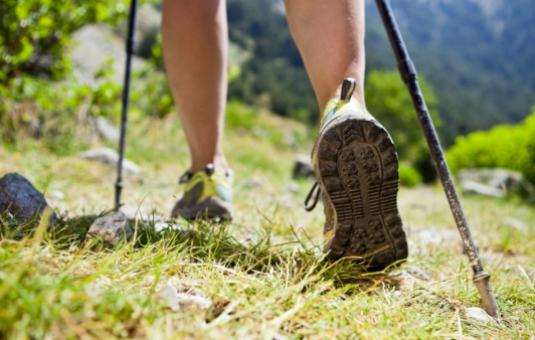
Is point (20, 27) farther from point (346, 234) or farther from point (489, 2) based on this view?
point (489, 2)

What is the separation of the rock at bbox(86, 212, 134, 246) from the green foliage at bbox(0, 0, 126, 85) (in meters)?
2.42

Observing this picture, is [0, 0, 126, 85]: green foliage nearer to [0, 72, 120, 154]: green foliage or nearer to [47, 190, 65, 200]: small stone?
[0, 72, 120, 154]: green foliage

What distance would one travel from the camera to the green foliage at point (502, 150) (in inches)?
271

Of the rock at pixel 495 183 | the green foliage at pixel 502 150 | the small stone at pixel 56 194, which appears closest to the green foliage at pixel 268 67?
the green foliage at pixel 502 150

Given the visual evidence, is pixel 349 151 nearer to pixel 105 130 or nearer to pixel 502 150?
pixel 105 130

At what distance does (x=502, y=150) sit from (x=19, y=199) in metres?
9.26

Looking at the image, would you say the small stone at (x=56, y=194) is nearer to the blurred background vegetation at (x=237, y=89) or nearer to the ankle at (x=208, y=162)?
the ankle at (x=208, y=162)

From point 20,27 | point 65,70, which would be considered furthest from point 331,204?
point 65,70

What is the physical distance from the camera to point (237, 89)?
30078mm

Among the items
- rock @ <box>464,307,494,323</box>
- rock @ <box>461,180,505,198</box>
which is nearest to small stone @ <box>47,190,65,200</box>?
rock @ <box>464,307,494,323</box>

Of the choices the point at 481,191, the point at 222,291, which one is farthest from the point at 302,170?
the point at 222,291

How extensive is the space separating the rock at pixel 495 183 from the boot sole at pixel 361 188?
540 centimetres

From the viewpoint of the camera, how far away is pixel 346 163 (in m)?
0.88

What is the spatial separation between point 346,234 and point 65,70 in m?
3.15
